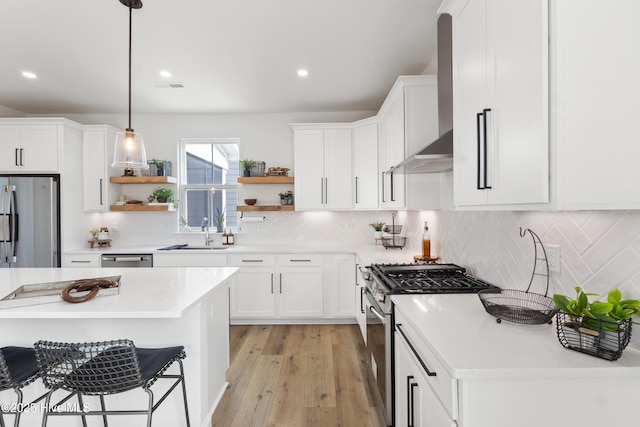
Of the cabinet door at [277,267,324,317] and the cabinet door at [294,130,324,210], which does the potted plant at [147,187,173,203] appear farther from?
the cabinet door at [277,267,324,317]

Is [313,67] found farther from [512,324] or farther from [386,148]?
[512,324]

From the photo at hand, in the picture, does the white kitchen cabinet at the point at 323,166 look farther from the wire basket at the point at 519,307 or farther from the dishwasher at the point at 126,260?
the wire basket at the point at 519,307

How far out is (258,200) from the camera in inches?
180

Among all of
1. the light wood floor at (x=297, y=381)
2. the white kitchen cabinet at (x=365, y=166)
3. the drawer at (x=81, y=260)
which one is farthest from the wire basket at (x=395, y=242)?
the drawer at (x=81, y=260)

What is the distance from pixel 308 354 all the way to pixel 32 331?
6.86ft

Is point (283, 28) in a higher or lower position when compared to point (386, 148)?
higher

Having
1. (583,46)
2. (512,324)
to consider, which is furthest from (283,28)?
(512,324)

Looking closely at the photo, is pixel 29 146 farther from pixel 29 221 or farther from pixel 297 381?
pixel 297 381

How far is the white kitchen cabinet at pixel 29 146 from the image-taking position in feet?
12.6

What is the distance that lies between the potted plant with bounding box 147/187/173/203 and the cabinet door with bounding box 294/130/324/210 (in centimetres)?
176

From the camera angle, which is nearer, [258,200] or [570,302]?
[570,302]

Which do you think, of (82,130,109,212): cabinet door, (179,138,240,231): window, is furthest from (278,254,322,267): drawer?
(82,130,109,212): cabinet door

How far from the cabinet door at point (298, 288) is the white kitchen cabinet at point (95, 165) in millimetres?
2554

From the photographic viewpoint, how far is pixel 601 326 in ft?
3.27
